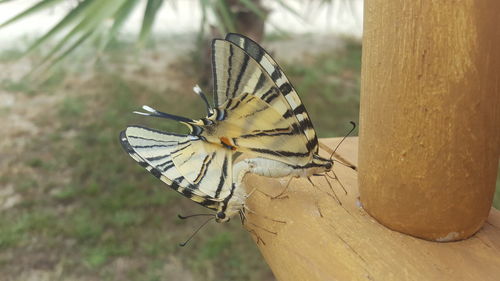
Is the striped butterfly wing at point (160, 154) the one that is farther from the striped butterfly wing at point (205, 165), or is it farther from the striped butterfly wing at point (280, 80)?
the striped butterfly wing at point (280, 80)

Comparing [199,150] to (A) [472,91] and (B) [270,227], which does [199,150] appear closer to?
(B) [270,227]

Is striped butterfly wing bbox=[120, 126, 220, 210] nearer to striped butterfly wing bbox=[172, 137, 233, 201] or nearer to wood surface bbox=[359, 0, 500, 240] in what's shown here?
striped butterfly wing bbox=[172, 137, 233, 201]

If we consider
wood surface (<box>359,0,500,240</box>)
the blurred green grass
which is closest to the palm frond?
the blurred green grass

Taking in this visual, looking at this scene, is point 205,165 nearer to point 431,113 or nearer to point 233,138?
point 233,138

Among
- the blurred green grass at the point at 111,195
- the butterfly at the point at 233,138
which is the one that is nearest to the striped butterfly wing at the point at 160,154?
the butterfly at the point at 233,138

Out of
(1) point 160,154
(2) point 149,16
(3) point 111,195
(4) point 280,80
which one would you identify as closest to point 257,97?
(4) point 280,80

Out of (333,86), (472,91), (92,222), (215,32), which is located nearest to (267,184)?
(472,91)
